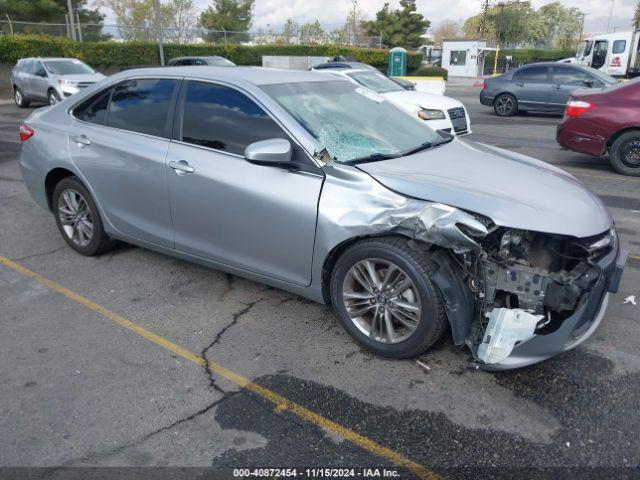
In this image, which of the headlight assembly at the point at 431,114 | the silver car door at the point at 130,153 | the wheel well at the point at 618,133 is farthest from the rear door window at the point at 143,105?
the wheel well at the point at 618,133

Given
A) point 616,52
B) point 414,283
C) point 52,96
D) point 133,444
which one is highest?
point 616,52

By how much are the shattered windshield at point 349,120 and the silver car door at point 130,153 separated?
3.21 ft

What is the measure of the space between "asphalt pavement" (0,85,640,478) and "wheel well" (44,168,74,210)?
102 cm

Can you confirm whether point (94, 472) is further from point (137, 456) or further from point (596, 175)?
point (596, 175)

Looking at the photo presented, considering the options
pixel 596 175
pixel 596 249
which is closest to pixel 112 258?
pixel 596 249

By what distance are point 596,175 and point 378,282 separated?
6480mm

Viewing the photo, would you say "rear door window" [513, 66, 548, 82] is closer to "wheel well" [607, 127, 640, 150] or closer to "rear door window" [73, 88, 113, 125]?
"wheel well" [607, 127, 640, 150]

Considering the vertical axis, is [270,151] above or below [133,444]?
above

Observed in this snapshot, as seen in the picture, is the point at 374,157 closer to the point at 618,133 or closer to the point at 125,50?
the point at 618,133

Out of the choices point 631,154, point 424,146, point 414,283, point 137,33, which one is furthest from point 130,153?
point 137,33

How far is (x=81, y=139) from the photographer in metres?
4.65

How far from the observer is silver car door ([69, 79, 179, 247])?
4148mm

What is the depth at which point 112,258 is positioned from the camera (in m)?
5.01

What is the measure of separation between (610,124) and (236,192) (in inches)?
263
